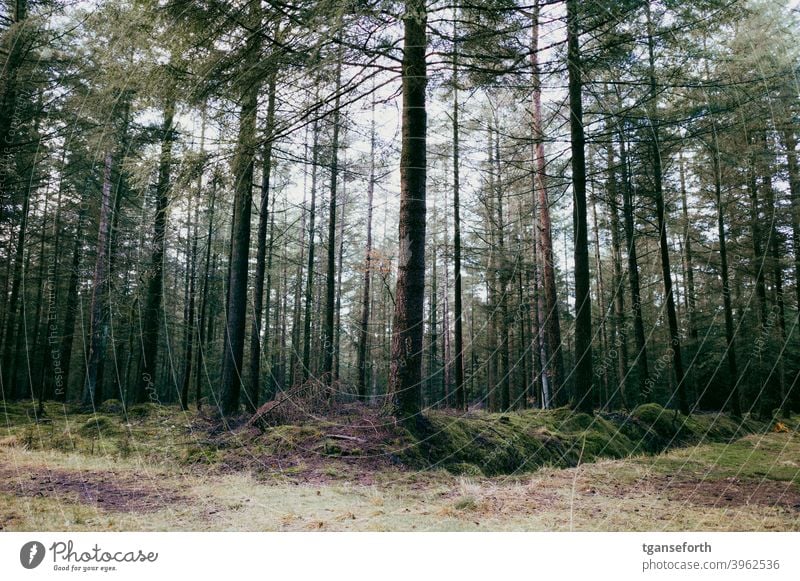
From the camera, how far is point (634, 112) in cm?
924

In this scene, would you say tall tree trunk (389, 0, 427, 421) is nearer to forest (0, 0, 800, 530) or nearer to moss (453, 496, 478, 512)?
forest (0, 0, 800, 530)

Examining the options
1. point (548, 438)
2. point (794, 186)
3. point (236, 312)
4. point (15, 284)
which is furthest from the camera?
point (15, 284)

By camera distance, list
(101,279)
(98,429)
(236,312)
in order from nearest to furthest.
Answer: (98,429) → (236,312) → (101,279)

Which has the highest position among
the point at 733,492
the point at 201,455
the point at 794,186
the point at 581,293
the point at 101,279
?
the point at 794,186

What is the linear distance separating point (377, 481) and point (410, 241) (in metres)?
3.29

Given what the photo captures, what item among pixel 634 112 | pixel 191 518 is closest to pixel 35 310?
pixel 191 518

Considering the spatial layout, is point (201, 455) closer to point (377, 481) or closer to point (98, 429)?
point (377, 481)

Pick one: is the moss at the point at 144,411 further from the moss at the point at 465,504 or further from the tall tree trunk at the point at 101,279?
the moss at the point at 465,504

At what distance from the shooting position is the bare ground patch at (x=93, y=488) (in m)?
4.18

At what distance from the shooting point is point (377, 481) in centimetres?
505

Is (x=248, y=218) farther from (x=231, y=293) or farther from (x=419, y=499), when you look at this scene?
(x=419, y=499)

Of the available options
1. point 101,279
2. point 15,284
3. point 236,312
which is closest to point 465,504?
point 236,312

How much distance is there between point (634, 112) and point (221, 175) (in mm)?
8081

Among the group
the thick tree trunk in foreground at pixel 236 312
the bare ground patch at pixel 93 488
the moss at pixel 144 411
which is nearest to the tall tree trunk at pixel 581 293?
the thick tree trunk in foreground at pixel 236 312
